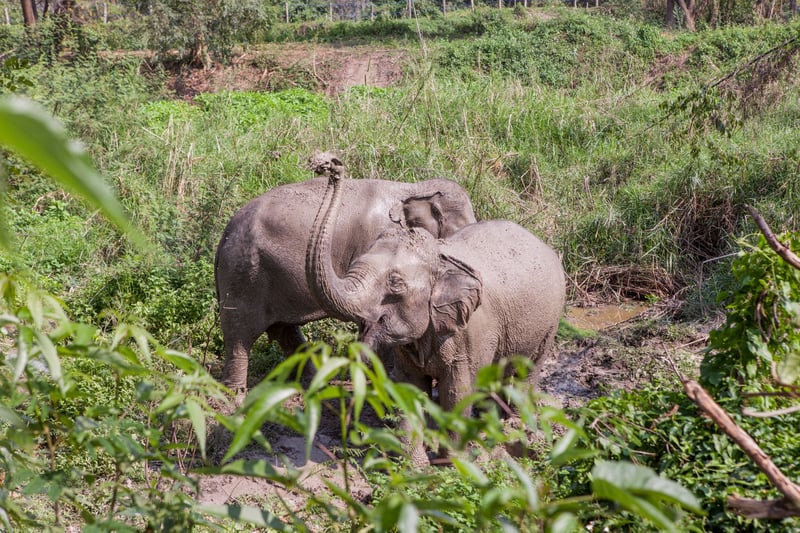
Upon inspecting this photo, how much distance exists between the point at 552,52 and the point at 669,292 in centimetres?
1018

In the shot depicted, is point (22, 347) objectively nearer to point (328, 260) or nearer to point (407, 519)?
point (407, 519)

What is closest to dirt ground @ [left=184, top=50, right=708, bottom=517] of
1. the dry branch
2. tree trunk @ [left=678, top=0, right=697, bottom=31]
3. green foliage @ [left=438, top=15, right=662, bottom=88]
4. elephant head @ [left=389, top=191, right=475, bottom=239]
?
the dry branch

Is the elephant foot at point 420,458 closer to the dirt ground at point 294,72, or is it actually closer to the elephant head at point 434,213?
the elephant head at point 434,213

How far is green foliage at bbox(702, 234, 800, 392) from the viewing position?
319 centimetres

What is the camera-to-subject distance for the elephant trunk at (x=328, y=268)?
3400 millimetres

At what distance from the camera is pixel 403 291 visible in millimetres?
4125

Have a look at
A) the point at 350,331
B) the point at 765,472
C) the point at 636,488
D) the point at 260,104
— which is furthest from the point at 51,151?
the point at 260,104

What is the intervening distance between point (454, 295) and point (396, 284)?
1.09 feet

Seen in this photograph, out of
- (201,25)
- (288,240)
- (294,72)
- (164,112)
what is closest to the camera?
(288,240)

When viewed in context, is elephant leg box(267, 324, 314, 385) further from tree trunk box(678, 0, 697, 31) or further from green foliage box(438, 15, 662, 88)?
tree trunk box(678, 0, 697, 31)

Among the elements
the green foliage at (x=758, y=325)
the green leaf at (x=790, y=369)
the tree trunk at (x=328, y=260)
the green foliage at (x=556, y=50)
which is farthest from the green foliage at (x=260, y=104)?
the green leaf at (x=790, y=369)

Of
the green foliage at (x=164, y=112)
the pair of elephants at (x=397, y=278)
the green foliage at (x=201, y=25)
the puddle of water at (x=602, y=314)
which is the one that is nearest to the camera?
the pair of elephants at (x=397, y=278)

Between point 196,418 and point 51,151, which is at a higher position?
point 51,151

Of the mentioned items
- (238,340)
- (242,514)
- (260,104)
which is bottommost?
(238,340)
